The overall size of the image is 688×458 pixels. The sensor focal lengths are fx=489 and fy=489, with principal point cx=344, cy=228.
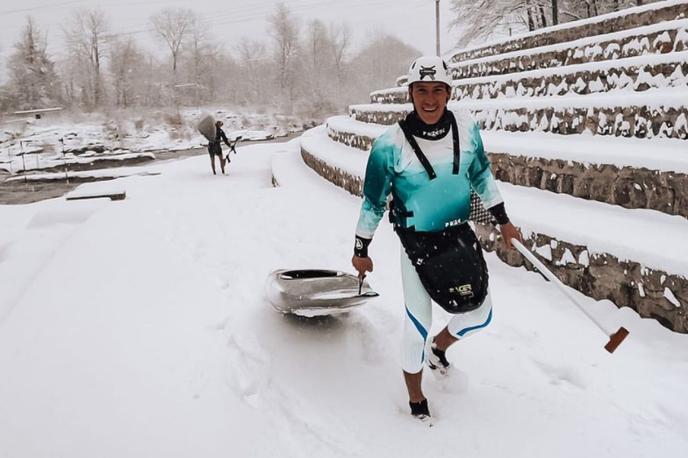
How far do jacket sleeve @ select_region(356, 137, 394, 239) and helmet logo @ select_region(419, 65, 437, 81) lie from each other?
0.34 m

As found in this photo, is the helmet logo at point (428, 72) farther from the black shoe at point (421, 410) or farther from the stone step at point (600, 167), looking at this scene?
the stone step at point (600, 167)

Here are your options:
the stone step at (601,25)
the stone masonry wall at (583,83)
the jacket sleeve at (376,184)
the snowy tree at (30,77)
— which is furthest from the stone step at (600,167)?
the snowy tree at (30,77)

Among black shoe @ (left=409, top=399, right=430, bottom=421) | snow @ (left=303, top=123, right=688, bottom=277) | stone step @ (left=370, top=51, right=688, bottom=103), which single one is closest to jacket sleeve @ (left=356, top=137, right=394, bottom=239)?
black shoe @ (left=409, top=399, right=430, bottom=421)

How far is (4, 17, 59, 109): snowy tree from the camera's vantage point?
4691 centimetres

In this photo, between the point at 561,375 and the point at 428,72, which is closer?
the point at 428,72

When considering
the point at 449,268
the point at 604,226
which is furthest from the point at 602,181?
the point at 449,268

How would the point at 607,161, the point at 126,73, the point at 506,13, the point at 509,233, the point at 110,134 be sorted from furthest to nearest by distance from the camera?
the point at 126,73
the point at 110,134
the point at 506,13
the point at 607,161
the point at 509,233

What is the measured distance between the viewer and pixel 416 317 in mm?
2521

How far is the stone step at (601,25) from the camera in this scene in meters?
7.03

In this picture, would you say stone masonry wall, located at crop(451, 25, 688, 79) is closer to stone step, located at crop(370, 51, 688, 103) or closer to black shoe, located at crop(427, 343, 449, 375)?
stone step, located at crop(370, 51, 688, 103)

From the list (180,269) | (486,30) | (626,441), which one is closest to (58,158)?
(486,30)

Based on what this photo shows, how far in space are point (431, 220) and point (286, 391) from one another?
1.39 m

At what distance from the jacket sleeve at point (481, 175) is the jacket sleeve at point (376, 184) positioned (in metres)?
0.46

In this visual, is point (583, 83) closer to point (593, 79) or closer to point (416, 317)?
point (593, 79)
